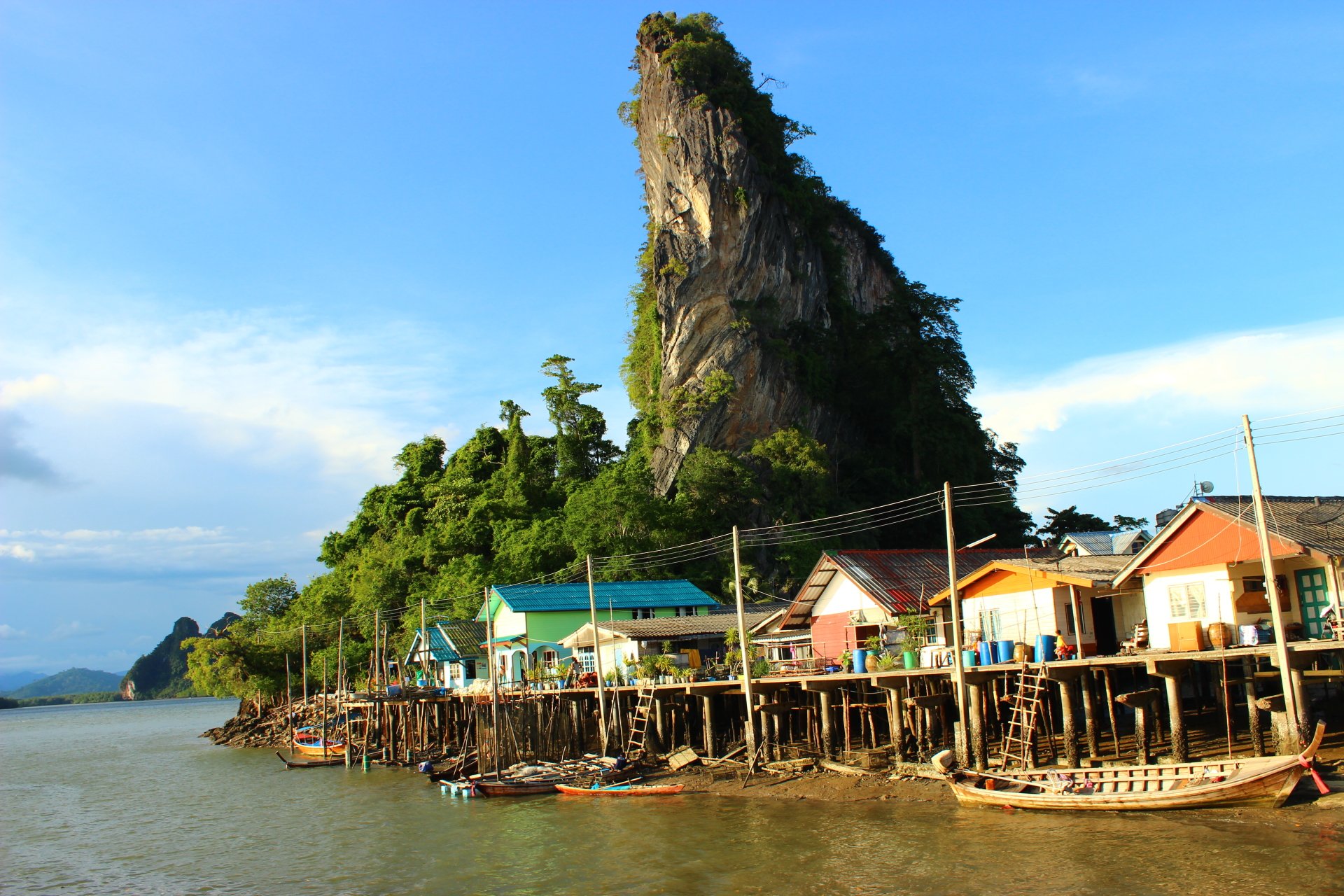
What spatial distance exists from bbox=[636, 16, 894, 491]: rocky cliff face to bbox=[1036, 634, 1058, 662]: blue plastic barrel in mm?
40462

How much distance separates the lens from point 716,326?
67062mm

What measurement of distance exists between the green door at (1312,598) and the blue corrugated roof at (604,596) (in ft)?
95.4

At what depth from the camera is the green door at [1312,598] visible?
74.4ft

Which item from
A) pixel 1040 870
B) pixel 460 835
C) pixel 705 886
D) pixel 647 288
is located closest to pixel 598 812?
pixel 460 835

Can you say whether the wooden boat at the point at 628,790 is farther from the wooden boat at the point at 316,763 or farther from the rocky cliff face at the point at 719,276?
Result: the rocky cliff face at the point at 719,276

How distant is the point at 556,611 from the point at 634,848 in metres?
25.3

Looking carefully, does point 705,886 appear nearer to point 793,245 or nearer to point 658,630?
point 658,630

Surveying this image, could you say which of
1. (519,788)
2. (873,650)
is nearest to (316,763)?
(519,788)

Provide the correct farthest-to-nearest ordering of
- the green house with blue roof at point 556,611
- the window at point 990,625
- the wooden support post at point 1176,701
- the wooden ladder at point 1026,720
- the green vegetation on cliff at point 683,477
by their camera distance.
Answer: the green vegetation on cliff at point 683,477
the green house with blue roof at point 556,611
the window at point 990,625
the wooden ladder at point 1026,720
the wooden support post at point 1176,701

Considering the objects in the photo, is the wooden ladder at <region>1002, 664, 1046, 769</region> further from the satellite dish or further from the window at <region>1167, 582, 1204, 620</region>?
the satellite dish

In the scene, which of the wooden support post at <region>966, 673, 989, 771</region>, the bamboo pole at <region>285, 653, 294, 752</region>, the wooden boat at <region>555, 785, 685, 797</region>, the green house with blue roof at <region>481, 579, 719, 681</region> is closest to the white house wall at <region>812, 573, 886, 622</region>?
the wooden support post at <region>966, 673, 989, 771</region>

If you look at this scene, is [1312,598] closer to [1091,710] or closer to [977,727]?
[1091,710]

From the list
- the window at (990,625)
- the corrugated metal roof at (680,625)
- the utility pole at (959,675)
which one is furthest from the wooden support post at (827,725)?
the corrugated metal roof at (680,625)

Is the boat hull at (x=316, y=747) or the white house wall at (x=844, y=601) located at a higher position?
the white house wall at (x=844, y=601)
